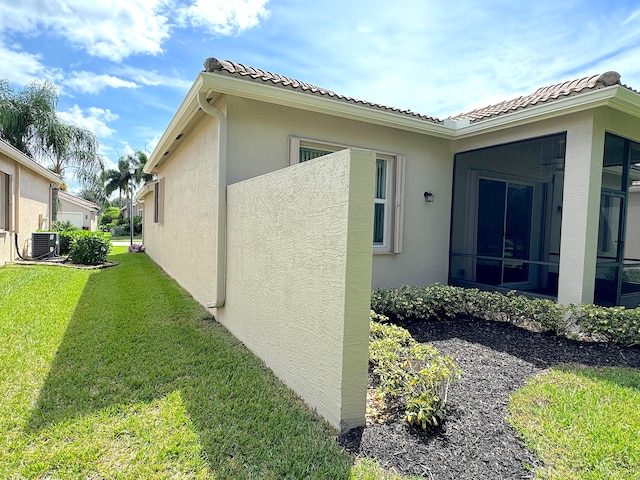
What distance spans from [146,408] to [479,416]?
2764 millimetres

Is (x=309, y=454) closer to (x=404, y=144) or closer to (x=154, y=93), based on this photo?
(x=404, y=144)

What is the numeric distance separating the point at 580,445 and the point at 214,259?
477cm

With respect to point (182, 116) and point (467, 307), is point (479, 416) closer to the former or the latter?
point (467, 307)

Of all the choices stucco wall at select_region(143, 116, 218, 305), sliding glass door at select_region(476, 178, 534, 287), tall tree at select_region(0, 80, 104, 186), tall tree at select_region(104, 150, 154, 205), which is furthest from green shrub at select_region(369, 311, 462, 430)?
tall tree at select_region(104, 150, 154, 205)

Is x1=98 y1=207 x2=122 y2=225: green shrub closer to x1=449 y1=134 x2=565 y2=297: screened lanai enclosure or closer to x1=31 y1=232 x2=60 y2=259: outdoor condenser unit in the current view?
x1=31 y1=232 x2=60 y2=259: outdoor condenser unit

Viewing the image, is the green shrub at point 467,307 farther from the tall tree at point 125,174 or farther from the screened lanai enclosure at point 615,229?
the tall tree at point 125,174

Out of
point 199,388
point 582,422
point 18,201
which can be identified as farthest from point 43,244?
point 582,422

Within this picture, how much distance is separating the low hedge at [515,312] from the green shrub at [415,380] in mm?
2034

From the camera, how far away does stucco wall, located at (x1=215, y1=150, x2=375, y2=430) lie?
2668mm

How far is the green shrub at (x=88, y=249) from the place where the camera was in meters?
12.0

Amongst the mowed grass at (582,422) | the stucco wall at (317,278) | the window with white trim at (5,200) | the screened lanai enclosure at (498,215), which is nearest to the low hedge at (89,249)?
the window with white trim at (5,200)

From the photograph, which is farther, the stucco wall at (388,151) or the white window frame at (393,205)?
the white window frame at (393,205)

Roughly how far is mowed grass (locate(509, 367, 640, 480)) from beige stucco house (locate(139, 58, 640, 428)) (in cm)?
136

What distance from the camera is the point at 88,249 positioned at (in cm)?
1200
